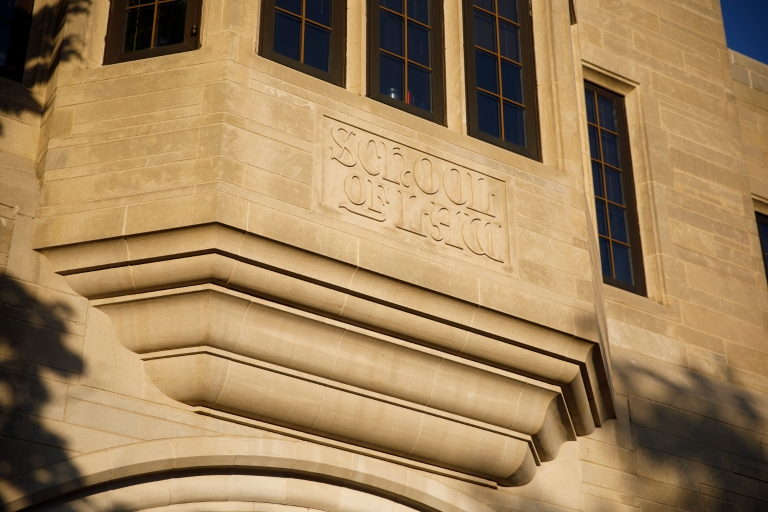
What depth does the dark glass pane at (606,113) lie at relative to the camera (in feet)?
39.3

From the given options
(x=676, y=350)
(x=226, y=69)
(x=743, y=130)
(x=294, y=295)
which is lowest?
(x=294, y=295)

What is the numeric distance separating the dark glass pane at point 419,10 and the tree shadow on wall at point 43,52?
7.99ft

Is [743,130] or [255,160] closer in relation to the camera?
[255,160]

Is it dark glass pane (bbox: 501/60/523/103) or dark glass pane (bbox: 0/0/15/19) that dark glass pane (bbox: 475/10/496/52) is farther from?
dark glass pane (bbox: 0/0/15/19)

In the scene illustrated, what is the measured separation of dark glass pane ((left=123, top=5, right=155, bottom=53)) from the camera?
29.6 feet

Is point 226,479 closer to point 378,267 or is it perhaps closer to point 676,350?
point 378,267

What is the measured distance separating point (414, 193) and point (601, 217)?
306cm

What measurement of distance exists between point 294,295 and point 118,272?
115 centimetres

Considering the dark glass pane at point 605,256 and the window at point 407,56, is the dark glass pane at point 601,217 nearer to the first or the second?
the dark glass pane at point 605,256

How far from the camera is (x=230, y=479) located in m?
8.18

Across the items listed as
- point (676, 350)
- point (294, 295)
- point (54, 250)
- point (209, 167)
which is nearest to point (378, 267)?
point (294, 295)

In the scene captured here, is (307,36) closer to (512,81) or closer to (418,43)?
(418,43)

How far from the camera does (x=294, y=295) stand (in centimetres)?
820

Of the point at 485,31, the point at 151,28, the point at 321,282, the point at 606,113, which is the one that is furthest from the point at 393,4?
the point at 606,113
